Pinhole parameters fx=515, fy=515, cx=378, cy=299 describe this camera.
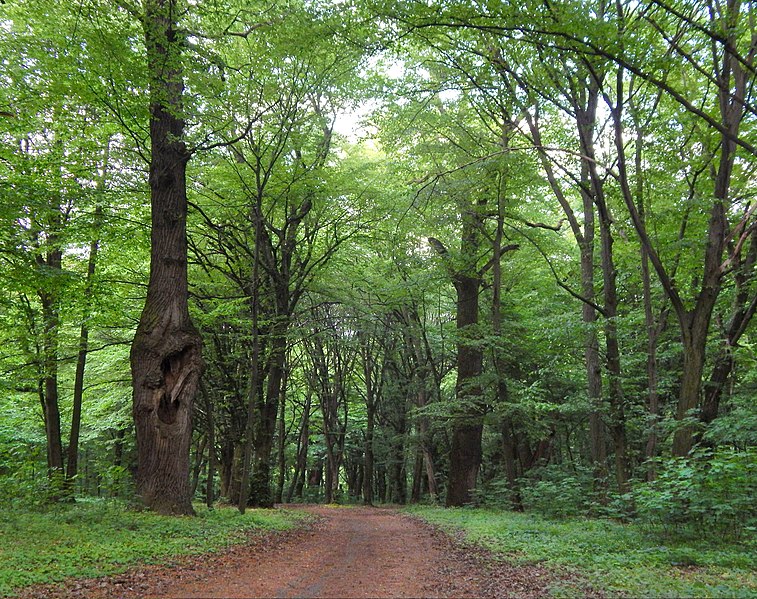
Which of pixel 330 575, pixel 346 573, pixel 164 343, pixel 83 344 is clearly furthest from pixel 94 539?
pixel 83 344

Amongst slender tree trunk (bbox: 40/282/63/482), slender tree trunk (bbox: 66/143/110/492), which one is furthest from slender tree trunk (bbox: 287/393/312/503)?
slender tree trunk (bbox: 40/282/63/482)

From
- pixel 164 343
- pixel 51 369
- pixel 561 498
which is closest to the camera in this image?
pixel 164 343

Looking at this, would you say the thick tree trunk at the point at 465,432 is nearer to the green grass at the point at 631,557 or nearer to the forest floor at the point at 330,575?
the green grass at the point at 631,557

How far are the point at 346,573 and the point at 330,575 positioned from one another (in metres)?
0.32

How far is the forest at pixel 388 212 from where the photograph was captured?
8.52 meters

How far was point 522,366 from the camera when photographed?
19.9m

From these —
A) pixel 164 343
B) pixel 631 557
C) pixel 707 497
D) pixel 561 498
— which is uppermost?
pixel 164 343

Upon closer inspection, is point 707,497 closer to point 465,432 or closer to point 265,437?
Result: point 465,432

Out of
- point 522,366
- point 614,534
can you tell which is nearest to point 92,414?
point 522,366

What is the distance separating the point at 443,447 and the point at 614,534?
1824cm

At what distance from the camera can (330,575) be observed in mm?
6637

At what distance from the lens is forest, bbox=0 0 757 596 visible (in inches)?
335

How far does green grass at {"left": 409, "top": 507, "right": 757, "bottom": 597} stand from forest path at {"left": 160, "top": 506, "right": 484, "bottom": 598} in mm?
1068

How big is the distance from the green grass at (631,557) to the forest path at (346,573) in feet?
3.50
